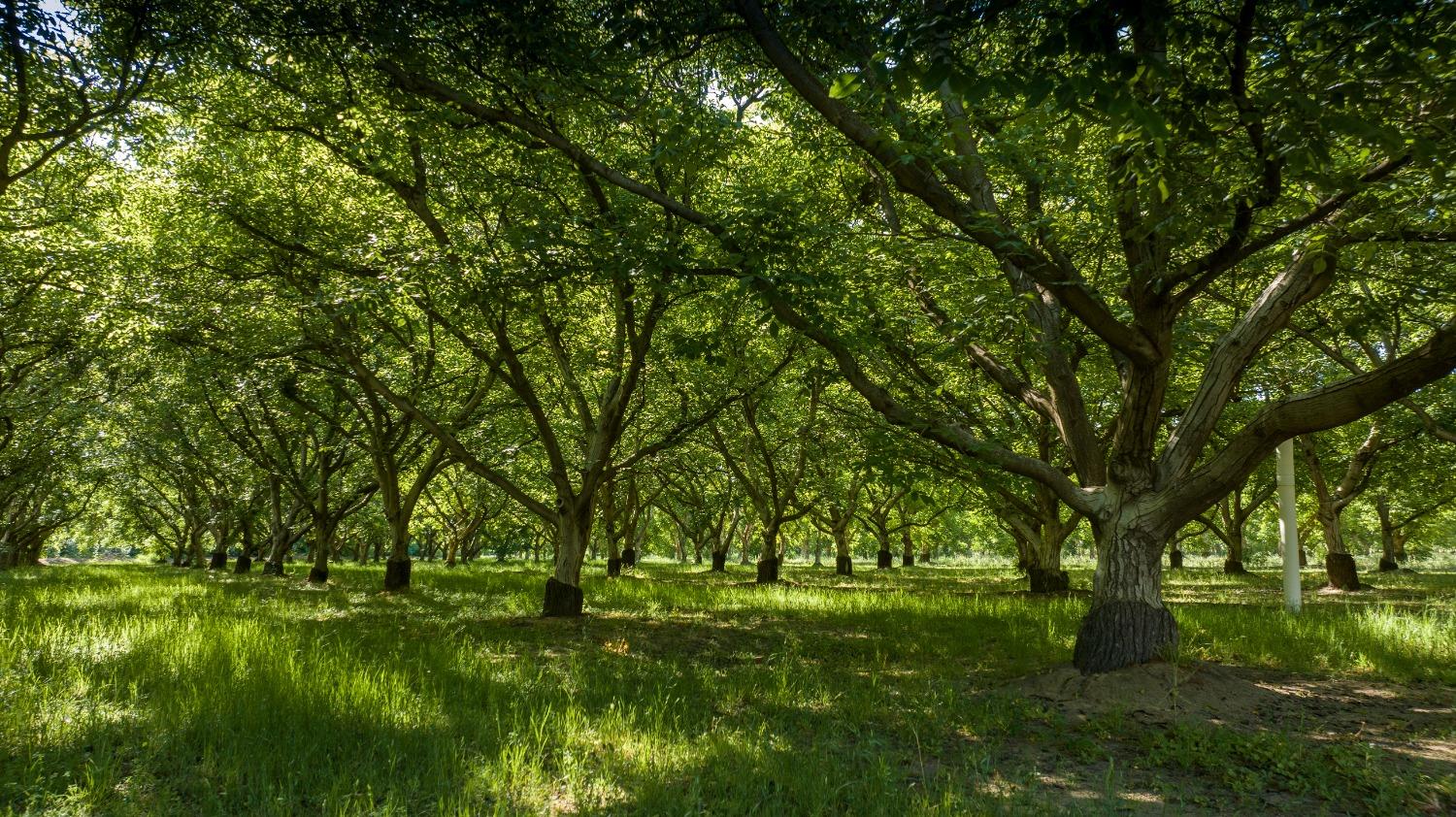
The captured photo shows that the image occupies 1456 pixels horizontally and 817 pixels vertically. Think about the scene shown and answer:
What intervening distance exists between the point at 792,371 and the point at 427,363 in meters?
8.44

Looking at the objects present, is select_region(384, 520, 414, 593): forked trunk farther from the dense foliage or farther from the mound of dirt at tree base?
Answer: the mound of dirt at tree base

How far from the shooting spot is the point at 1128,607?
646 cm

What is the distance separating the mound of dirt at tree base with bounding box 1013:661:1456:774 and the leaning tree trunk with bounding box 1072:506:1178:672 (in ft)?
0.58

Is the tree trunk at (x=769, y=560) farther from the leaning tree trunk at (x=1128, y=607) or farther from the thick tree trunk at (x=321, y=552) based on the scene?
the leaning tree trunk at (x=1128, y=607)

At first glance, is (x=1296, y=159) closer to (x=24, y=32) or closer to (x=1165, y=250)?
(x=1165, y=250)

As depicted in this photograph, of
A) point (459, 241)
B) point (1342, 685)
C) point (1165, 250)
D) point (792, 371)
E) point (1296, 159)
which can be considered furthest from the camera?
point (792, 371)

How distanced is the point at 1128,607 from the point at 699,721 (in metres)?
4.29

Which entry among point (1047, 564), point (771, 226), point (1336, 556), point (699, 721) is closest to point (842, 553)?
point (1047, 564)

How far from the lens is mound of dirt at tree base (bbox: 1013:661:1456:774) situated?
5262 millimetres

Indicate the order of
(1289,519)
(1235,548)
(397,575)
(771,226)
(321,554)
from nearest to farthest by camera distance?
1. (771,226)
2. (1289,519)
3. (397,575)
4. (321,554)
5. (1235,548)

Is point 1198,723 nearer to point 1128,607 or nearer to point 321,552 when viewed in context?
point 1128,607

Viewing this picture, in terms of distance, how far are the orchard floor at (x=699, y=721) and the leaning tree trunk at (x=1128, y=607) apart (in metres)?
0.25

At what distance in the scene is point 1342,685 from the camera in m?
6.80

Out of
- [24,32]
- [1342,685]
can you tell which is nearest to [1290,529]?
[1342,685]
